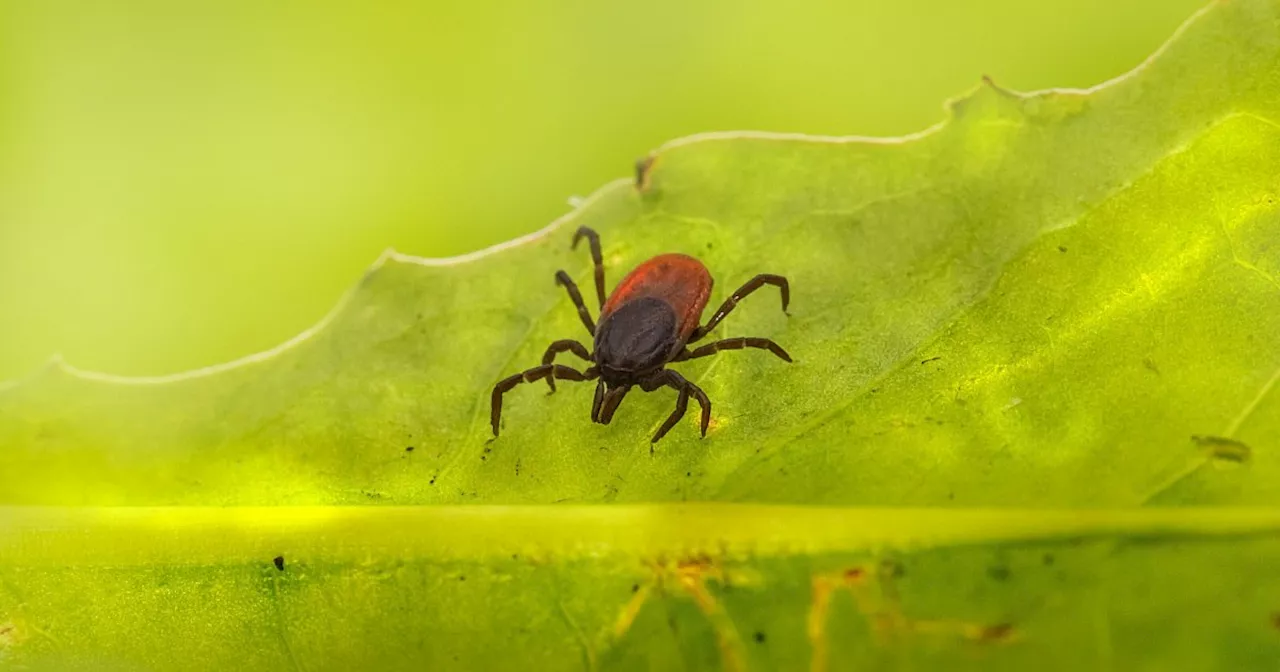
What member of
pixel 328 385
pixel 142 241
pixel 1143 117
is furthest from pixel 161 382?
pixel 1143 117

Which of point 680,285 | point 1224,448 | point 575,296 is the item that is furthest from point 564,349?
point 1224,448

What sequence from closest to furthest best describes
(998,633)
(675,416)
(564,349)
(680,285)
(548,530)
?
(998,633) < (548,530) < (675,416) < (680,285) < (564,349)

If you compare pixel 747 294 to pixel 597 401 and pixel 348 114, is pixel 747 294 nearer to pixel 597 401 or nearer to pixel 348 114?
pixel 597 401

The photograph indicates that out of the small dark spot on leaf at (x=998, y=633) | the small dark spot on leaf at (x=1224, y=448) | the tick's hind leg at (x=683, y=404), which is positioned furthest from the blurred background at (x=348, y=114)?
the small dark spot on leaf at (x=998, y=633)

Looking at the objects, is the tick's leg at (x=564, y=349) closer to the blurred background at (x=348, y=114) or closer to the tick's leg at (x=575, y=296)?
the tick's leg at (x=575, y=296)

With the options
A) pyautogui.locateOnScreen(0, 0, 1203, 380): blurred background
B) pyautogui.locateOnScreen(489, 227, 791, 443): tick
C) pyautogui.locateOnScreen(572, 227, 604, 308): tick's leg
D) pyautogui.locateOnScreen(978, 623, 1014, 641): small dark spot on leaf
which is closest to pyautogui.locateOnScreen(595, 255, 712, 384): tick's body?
pyautogui.locateOnScreen(489, 227, 791, 443): tick

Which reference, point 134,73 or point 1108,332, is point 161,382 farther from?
point 1108,332
